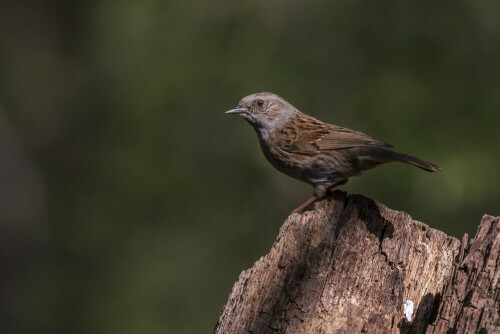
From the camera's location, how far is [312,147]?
5684 mm

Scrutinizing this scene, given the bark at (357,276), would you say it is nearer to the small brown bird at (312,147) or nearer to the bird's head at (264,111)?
the small brown bird at (312,147)

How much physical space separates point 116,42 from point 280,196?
319 cm

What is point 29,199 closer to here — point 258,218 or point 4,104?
point 4,104

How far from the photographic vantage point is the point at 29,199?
12.2 meters

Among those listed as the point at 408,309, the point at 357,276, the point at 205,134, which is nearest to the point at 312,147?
the point at 357,276

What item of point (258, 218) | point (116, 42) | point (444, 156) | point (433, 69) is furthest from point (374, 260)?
point (116, 42)

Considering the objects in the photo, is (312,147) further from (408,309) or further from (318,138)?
(408,309)

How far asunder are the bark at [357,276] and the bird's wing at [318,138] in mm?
1355

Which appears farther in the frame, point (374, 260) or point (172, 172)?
point (172, 172)

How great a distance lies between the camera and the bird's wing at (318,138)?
5.48 metres

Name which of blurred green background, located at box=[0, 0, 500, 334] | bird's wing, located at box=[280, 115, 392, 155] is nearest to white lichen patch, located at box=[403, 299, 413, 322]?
bird's wing, located at box=[280, 115, 392, 155]

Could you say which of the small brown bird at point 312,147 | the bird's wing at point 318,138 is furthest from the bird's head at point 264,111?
the bird's wing at point 318,138

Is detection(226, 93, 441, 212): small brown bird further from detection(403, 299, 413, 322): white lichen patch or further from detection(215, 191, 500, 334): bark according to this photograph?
detection(403, 299, 413, 322): white lichen patch

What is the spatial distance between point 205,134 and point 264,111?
285cm
